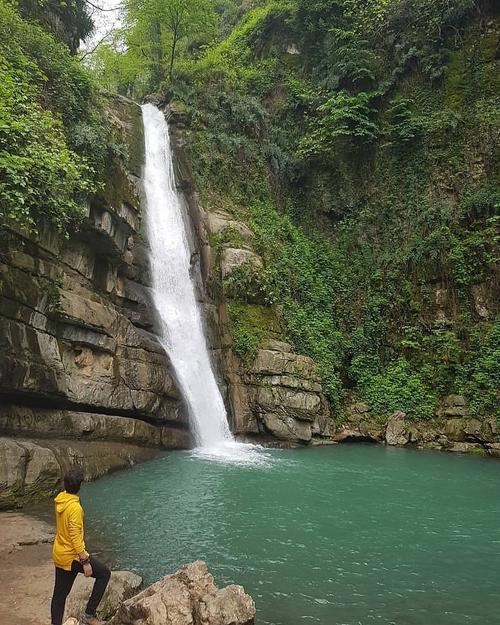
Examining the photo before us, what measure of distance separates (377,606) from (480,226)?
18.7 m

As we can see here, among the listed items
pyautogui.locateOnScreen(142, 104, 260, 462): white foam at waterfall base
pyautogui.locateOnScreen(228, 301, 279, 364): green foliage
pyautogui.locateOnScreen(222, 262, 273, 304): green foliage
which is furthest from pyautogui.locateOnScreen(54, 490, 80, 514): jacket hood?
pyautogui.locateOnScreen(222, 262, 273, 304): green foliage

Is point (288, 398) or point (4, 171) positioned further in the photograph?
point (288, 398)

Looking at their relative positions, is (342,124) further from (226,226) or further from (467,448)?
(467,448)

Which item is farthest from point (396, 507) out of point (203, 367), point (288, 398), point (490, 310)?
point (490, 310)

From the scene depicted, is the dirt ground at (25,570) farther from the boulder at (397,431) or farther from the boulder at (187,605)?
the boulder at (397,431)

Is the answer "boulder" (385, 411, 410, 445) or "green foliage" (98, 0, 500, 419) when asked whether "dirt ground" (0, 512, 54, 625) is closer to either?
"green foliage" (98, 0, 500, 419)

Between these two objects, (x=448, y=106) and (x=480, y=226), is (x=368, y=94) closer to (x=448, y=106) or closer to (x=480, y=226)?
(x=448, y=106)

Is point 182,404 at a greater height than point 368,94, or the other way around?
point 368,94

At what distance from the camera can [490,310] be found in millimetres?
20344

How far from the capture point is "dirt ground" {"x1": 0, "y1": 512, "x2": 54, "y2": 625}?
5.50 meters

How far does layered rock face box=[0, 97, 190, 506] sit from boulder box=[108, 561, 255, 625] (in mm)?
5065

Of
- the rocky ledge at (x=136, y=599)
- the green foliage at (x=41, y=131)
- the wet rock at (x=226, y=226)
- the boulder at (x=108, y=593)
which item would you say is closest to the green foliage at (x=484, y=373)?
the wet rock at (x=226, y=226)

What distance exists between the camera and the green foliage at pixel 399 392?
19.7 m

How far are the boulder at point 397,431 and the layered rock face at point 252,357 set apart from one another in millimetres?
2163
